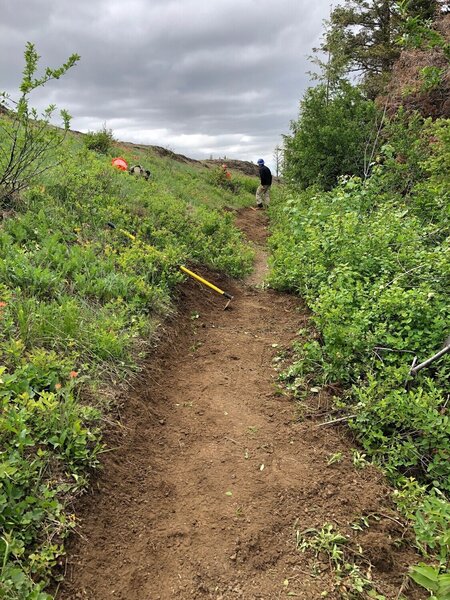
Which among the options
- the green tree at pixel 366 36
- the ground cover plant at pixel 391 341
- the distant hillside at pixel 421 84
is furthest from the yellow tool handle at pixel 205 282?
the green tree at pixel 366 36

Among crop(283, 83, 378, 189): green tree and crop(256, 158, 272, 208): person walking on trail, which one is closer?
crop(283, 83, 378, 189): green tree

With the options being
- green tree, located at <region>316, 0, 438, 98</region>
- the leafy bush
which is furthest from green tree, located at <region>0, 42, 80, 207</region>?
green tree, located at <region>316, 0, 438, 98</region>

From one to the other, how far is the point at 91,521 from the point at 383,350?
8.35 ft

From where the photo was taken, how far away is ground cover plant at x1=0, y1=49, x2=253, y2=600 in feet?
6.49

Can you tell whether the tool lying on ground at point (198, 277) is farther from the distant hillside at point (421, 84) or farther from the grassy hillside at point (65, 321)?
the distant hillside at point (421, 84)

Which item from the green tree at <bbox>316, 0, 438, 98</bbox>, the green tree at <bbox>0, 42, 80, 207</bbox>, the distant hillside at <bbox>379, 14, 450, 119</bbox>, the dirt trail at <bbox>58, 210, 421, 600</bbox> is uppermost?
the green tree at <bbox>316, 0, 438, 98</bbox>

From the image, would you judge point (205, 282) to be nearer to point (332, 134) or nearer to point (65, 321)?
point (65, 321)

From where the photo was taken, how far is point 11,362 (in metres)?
2.65

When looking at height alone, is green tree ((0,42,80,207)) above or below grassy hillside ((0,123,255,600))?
above

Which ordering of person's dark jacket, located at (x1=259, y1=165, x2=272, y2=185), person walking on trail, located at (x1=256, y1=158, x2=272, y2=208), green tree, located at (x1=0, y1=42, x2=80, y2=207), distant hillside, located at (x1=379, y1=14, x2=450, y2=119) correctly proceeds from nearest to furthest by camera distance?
Answer: green tree, located at (x1=0, y1=42, x2=80, y2=207), distant hillside, located at (x1=379, y1=14, x2=450, y2=119), person's dark jacket, located at (x1=259, y1=165, x2=272, y2=185), person walking on trail, located at (x1=256, y1=158, x2=272, y2=208)

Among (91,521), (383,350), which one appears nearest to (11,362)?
(91,521)

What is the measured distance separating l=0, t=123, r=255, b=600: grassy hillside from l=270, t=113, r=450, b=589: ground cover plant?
5.50 ft

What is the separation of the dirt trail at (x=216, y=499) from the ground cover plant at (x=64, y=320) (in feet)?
0.69

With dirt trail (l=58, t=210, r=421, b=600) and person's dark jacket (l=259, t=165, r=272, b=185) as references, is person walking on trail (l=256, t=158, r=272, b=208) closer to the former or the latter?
person's dark jacket (l=259, t=165, r=272, b=185)
